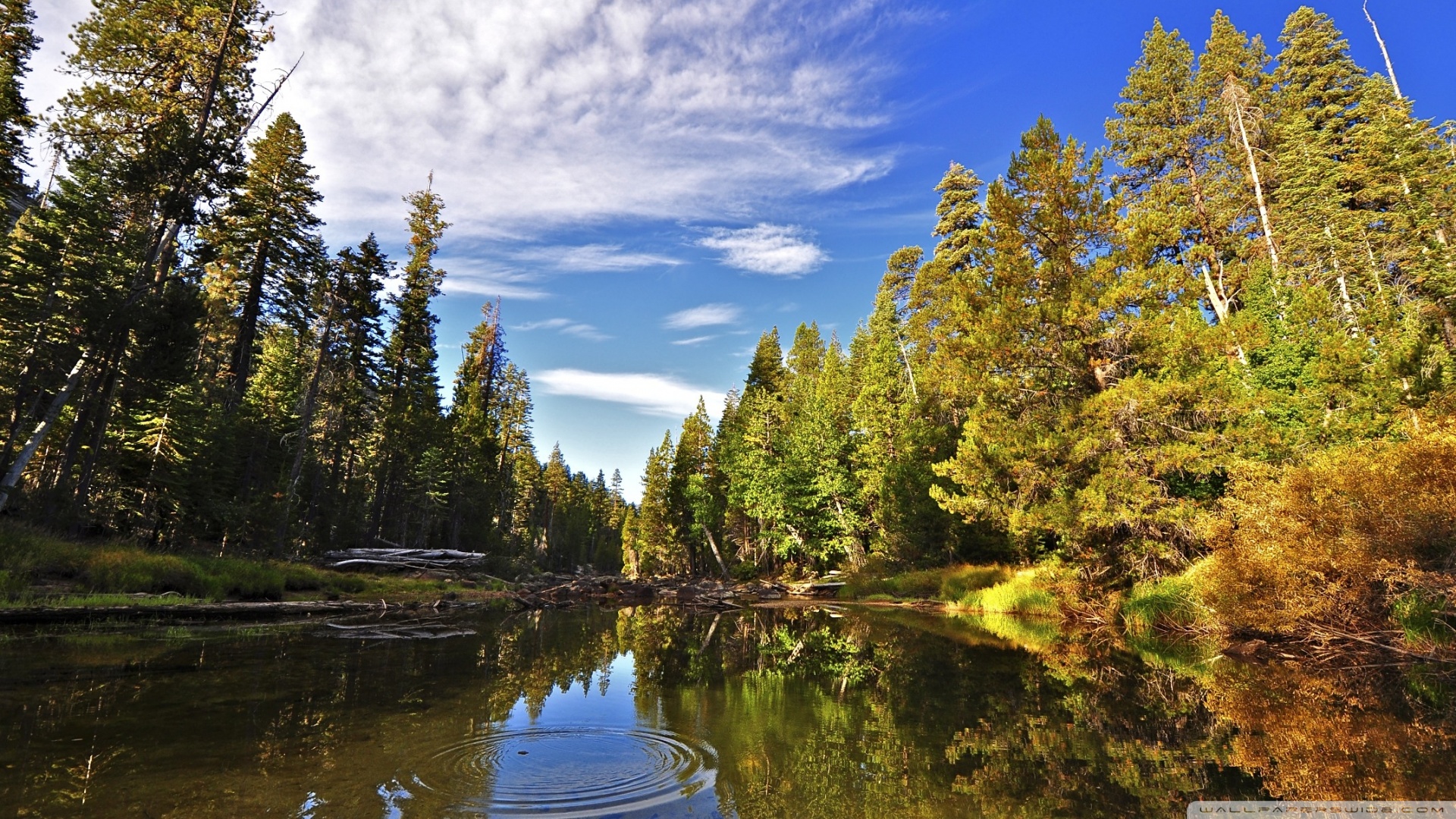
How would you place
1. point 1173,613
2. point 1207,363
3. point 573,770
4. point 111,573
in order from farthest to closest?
point 1207,363 < point 1173,613 < point 111,573 < point 573,770

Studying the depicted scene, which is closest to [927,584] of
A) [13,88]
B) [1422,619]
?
[1422,619]

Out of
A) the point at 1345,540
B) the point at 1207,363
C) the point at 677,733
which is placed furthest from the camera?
the point at 1207,363

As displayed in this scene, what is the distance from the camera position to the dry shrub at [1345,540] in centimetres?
984

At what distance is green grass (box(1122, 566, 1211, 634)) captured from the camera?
572 inches

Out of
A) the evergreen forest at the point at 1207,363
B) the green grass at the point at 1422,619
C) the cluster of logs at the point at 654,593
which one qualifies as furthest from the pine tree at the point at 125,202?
the green grass at the point at 1422,619

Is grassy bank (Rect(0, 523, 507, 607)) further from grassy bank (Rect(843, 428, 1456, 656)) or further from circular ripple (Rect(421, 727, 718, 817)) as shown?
grassy bank (Rect(843, 428, 1456, 656))

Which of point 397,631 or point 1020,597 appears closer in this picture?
point 397,631

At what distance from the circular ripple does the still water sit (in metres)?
0.03

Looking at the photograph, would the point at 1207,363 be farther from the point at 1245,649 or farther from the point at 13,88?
the point at 13,88

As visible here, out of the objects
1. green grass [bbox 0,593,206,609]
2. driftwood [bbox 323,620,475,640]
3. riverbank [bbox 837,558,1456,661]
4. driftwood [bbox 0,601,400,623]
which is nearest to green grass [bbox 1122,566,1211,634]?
riverbank [bbox 837,558,1456,661]

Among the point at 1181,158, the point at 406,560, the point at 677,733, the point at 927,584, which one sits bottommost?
the point at 677,733

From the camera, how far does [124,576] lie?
15.1 metres

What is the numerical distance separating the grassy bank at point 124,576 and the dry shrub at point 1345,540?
24.3m

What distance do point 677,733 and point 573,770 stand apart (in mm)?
1613
